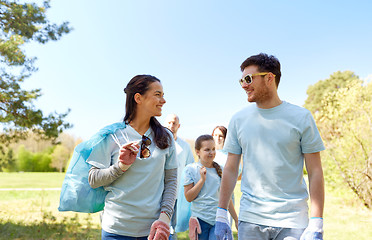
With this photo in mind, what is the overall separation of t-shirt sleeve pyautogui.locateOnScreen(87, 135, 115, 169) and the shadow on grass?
6286mm

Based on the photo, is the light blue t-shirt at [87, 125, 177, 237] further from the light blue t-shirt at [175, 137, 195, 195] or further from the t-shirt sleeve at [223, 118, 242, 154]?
the light blue t-shirt at [175, 137, 195, 195]

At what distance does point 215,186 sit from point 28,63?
7051 millimetres

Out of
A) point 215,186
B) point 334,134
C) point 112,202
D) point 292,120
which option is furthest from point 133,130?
point 334,134

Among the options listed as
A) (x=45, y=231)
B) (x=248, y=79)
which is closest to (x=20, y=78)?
(x=45, y=231)

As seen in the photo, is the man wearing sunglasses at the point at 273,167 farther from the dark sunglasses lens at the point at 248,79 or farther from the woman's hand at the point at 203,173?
the woman's hand at the point at 203,173

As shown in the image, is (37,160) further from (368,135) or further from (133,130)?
(133,130)

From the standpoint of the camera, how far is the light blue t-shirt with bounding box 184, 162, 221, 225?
3.51 meters

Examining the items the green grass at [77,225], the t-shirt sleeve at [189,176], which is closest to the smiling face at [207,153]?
the t-shirt sleeve at [189,176]

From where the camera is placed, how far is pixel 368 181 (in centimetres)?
1074

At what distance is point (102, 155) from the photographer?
2.17 m

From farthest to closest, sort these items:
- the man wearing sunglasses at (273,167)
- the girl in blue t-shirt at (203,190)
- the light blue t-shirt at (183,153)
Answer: the light blue t-shirt at (183,153) → the girl in blue t-shirt at (203,190) → the man wearing sunglasses at (273,167)

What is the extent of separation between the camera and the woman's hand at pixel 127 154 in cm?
199

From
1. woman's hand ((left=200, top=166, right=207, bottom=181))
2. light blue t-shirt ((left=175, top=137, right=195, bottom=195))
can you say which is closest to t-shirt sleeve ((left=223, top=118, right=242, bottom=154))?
woman's hand ((left=200, top=166, right=207, bottom=181))

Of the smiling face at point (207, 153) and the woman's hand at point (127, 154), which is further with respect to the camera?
the smiling face at point (207, 153)
